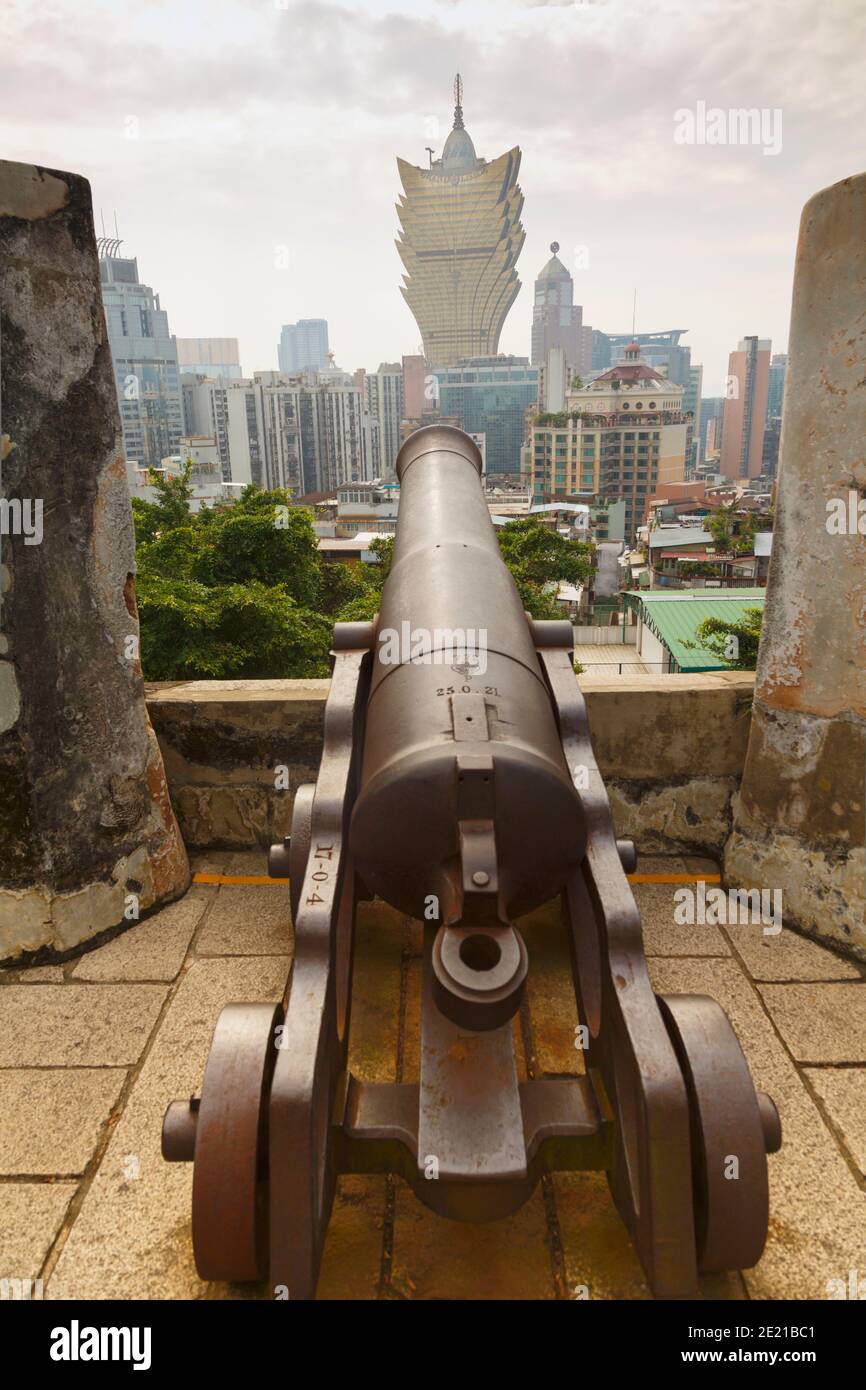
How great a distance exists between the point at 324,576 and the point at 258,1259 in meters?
18.3

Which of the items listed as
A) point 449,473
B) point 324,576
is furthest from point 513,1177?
point 324,576

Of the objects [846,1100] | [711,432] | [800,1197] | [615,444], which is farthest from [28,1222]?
[711,432]

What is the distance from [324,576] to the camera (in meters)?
19.8

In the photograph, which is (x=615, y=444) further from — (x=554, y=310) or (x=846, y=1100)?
(x=554, y=310)

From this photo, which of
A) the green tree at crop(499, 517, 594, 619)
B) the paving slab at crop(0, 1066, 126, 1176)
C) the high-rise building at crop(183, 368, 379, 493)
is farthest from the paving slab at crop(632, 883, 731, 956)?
the high-rise building at crop(183, 368, 379, 493)

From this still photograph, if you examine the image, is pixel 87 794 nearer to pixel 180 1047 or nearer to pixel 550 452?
pixel 180 1047

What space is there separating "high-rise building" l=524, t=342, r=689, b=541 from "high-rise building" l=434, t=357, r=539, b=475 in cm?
3060

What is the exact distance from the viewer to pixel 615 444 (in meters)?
80.2

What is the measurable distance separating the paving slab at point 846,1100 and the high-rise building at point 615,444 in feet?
248

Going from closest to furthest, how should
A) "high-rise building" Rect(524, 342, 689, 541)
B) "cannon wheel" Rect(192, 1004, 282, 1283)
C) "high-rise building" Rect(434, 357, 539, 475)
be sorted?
"cannon wheel" Rect(192, 1004, 282, 1283)
"high-rise building" Rect(524, 342, 689, 541)
"high-rise building" Rect(434, 357, 539, 475)

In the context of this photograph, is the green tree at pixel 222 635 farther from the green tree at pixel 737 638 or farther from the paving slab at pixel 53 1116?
the paving slab at pixel 53 1116

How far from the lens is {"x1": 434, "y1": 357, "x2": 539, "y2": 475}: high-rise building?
11488cm

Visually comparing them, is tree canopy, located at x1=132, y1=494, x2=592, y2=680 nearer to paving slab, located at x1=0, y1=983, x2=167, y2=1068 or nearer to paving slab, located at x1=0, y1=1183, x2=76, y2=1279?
paving slab, located at x1=0, y1=983, x2=167, y2=1068

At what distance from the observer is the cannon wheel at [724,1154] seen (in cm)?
201
